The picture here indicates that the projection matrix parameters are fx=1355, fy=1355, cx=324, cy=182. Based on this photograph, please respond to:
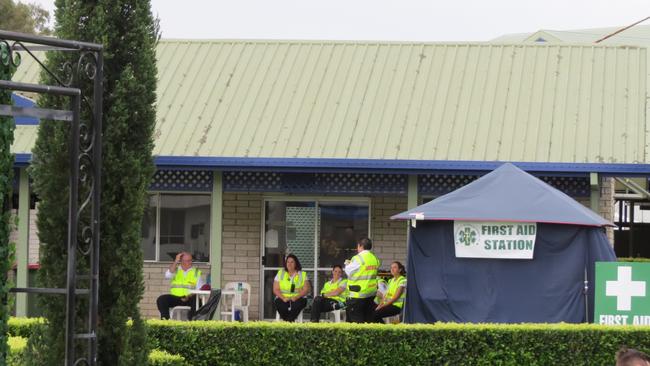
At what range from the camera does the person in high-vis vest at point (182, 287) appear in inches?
811

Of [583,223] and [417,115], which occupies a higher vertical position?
[417,115]

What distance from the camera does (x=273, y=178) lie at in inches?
875

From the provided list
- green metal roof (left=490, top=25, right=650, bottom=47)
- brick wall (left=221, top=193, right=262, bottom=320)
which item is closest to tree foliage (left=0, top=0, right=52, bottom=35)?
green metal roof (left=490, top=25, right=650, bottom=47)

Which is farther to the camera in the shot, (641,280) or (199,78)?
(199,78)

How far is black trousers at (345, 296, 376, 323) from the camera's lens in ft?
61.9

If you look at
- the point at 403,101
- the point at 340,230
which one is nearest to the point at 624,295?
the point at 340,230

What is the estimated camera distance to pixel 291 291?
20500 mm

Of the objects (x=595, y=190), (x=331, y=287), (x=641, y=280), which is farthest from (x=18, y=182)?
(x=641, y=280)

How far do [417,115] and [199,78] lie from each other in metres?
4.26

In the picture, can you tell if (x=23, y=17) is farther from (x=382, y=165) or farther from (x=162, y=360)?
(x=162, y=360)

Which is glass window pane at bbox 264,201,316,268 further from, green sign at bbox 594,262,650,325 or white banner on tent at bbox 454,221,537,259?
green sign at bbox 594,262,650,325

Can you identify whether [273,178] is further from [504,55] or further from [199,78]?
[504,55]

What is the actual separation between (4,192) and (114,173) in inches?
62.8

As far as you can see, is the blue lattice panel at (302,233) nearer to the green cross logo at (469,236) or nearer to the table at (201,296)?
the table at (201,296)
